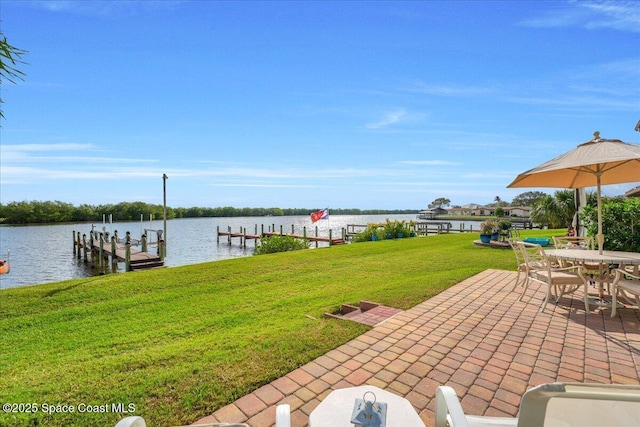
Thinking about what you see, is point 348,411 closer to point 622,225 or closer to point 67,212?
point 622,225

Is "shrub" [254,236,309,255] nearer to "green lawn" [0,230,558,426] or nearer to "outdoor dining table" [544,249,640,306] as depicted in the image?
"green lawn" [0,230,558,426]

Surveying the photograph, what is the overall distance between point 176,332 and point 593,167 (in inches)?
256

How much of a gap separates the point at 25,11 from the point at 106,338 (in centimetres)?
450

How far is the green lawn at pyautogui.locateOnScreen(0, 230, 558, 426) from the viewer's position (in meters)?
2.30

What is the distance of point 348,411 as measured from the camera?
4.94 feet

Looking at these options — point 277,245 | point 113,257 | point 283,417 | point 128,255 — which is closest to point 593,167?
point 283,417

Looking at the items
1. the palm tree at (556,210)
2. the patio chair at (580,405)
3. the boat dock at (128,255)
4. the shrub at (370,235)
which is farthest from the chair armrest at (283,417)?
the palm tree at (556,210)

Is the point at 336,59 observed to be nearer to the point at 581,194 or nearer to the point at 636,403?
the point at 581,194

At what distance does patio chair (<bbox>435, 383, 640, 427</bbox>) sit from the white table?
0.56 metres

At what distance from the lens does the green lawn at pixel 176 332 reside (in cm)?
230

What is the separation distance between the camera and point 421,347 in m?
2.93

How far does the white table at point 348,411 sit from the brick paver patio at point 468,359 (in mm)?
458

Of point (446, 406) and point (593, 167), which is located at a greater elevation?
point (593, 167)

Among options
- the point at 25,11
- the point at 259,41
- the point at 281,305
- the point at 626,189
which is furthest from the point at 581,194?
the point at 25,11
